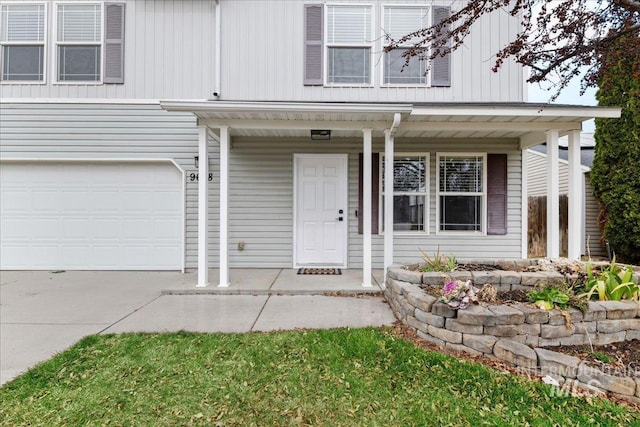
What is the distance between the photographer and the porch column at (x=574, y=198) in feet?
15.6

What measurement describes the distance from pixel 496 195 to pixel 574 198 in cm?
131

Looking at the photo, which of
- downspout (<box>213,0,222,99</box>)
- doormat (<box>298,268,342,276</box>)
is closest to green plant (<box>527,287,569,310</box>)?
doormat (<box>298,268,342,276</box>)

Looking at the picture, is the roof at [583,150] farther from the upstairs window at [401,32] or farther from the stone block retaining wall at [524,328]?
the stone block retaining wall at [524,328]

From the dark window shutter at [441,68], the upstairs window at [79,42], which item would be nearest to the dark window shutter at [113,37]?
the upstairs window at [79,42]

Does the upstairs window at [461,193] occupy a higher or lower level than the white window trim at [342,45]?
lower

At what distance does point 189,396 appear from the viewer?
2.15 metres

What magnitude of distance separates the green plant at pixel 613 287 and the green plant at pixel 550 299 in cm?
21

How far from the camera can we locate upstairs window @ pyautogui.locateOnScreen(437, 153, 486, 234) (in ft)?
19.9

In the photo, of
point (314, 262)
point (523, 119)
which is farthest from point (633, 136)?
point (314, 262)

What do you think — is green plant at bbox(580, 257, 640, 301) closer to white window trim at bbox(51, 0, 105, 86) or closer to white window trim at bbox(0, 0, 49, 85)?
white window trim at bbox(51, 0, 105, 86)

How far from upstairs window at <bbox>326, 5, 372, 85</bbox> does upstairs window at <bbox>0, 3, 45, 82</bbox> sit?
5.27 meters

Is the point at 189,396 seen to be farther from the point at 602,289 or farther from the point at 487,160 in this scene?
the point at 487,160

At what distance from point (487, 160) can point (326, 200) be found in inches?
121

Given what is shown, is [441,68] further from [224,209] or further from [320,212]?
[224,209]
